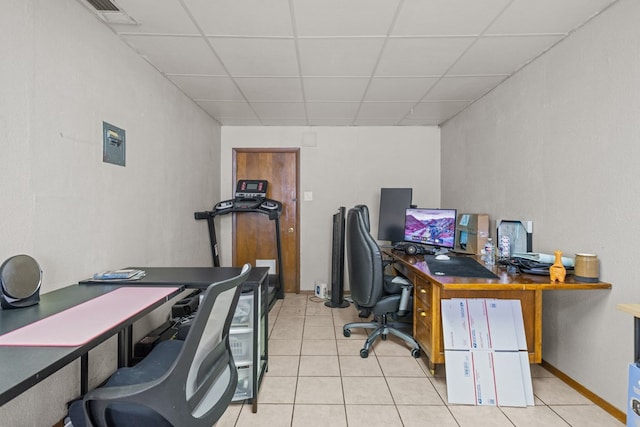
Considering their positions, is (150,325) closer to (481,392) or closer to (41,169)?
(41,169)

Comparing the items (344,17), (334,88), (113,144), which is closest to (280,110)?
(334,88)

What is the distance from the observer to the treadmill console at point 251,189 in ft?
13.2

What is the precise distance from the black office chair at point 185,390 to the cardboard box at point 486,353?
4.79 feet

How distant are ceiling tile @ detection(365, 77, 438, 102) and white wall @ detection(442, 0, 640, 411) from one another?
2.36 feet

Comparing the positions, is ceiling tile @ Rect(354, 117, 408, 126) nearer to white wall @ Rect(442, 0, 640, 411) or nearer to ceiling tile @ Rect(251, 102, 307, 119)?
ceiling tile @ Rect(251, 102, 307, 119)

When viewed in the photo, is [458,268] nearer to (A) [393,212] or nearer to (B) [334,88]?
(A) [393,212]

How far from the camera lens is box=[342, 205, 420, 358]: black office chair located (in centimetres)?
254

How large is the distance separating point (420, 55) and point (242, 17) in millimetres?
1329

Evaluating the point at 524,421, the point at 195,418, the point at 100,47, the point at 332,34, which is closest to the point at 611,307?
the point at 524,421

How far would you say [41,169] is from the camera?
1595 millimetres

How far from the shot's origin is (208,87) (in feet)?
10.1

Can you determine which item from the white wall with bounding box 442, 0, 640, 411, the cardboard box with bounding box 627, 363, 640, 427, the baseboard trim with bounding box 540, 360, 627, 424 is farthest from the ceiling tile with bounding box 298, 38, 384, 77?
the baseboard trim with bounding box 540, 360, 627, 424

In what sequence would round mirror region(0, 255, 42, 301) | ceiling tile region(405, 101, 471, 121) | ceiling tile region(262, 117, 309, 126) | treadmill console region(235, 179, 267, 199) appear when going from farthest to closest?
ceiling tile region(262, 117, 309, 126) < treadmill console region(235, 179, 267, 199) < ceiling tile region(405, 101, 471, 121) < round mirror region(0, 255, 42, 301)

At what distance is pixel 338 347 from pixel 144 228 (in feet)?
6.24
